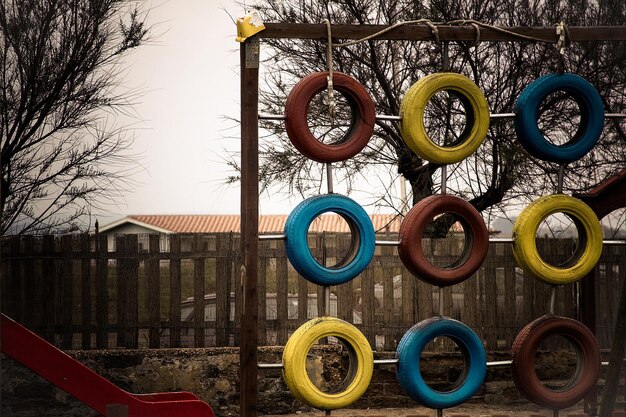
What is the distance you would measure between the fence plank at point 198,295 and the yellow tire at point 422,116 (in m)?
3.52

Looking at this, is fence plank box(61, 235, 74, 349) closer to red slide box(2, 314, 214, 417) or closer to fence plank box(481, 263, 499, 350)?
red slide box(2, 314, 214, 417)

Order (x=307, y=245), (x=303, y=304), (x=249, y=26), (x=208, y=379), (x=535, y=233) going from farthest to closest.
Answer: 1. (x=303, y=304)
2. (x=208, y=379)
3. (x=535, y=233)
4. (x=307, y=245)
5. (x=249, y=26)

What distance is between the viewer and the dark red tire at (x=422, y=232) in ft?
16.2

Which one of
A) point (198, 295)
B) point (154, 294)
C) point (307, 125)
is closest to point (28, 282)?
point (154, 294)

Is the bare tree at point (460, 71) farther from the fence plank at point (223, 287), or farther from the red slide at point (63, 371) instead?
the red slide at point (63, 371)

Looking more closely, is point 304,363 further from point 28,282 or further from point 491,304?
point 28,282

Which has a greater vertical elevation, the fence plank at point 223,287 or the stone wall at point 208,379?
the fence plank at point 223,287

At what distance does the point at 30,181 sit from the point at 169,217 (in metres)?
21.1

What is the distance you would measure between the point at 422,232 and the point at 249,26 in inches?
61.1

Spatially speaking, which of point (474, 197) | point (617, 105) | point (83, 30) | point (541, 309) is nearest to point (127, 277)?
point (83, 30)

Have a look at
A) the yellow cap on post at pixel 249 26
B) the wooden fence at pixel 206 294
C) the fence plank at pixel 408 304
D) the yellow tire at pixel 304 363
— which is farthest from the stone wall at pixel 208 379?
the yellow cap on post at pixel 249 26

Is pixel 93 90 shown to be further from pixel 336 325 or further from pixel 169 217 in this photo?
pixel 169 217

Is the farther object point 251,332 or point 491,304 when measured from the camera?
point 491,304

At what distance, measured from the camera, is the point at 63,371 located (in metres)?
5.07
